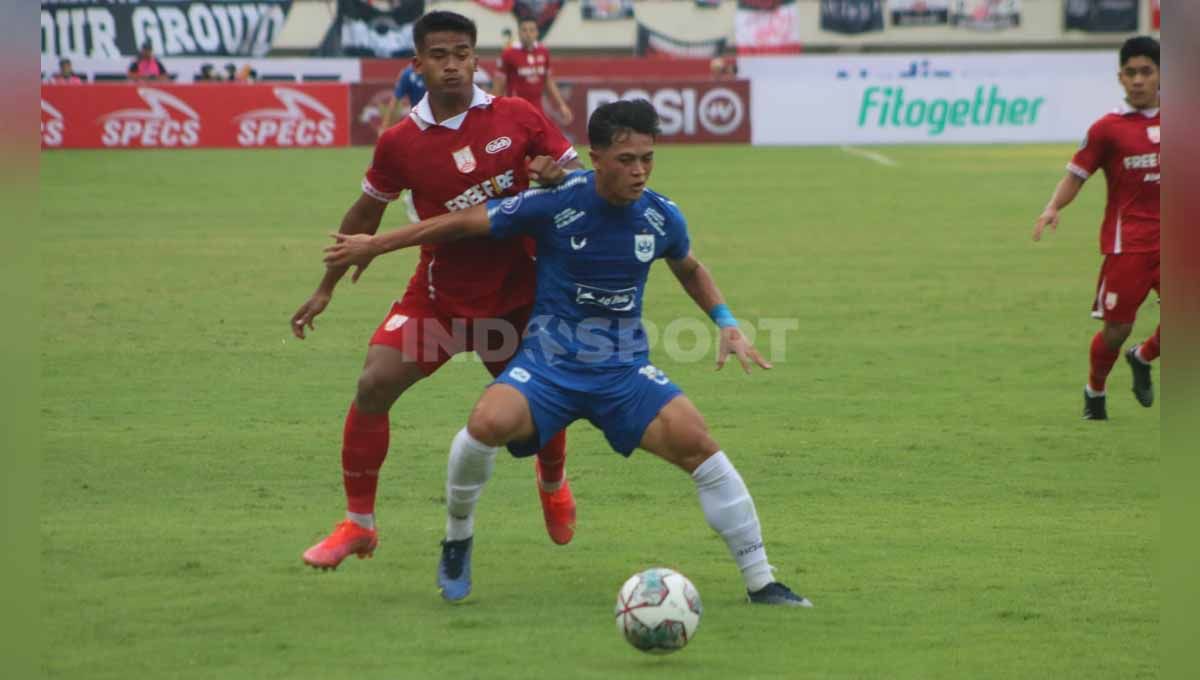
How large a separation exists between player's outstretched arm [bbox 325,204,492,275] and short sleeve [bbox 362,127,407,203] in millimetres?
525

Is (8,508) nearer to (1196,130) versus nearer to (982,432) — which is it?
(1196,130)

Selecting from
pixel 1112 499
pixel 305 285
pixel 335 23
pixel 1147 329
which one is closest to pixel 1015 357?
pixel 1147 329

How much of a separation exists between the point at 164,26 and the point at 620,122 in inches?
1527

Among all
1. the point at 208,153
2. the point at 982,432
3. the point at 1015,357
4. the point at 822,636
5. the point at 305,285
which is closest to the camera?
the point at 822,636

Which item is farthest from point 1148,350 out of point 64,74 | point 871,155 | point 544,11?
point 544,11

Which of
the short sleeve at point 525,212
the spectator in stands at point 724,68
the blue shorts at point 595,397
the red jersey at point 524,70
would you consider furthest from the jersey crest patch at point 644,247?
the spectator in stands at point 724,68

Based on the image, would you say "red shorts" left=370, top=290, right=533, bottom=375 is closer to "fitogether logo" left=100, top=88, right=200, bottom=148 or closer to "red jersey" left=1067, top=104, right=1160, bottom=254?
"red jersey" left=1067, top=104, right=1160, bottom=254

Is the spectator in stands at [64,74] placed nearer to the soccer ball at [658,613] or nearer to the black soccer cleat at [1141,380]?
the black soccer cleat at [1141,380]

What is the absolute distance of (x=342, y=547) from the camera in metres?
6.96

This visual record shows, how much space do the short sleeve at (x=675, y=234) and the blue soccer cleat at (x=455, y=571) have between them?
57.8 inches

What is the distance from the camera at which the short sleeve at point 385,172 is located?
24.0 feet

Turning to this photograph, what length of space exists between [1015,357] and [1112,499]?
14.5 feet

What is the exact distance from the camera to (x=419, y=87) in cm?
1989

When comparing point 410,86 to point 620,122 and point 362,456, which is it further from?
point 620,122
